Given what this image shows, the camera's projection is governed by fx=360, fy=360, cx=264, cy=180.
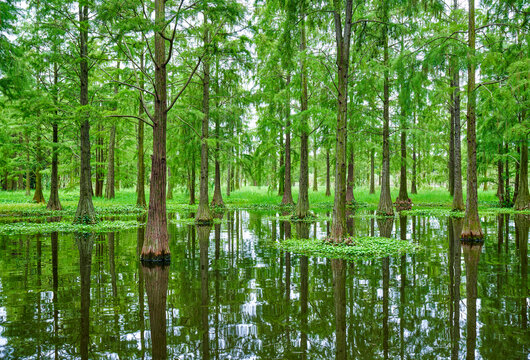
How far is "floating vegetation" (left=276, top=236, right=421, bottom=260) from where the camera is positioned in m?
10.3

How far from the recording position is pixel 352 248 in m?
10.7

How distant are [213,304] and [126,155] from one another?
120ft

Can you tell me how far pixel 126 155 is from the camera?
1554 inches

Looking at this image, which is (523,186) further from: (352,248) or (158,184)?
(158,184)

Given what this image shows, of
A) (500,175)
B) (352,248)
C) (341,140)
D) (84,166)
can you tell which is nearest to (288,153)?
(84,166)

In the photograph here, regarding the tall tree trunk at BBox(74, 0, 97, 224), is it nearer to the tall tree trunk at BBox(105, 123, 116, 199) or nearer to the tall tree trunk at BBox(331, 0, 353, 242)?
the tall tree trunk at BBox(331, 0, 353, 242)

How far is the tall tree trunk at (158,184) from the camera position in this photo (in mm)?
9570

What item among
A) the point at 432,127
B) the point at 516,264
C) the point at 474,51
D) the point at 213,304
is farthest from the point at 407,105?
the point at 432,127

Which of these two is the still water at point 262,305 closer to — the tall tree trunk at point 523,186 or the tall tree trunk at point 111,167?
the tall tree trunk at point 523,186

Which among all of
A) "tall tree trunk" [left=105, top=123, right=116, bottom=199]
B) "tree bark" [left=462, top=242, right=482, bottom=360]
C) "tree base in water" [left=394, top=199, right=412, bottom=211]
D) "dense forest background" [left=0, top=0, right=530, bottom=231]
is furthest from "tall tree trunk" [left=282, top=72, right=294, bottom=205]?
"tall tree trunk" [left=105, top=123, right=116, bottom=199]

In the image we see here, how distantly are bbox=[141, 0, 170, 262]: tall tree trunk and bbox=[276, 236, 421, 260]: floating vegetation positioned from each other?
12.4 ft

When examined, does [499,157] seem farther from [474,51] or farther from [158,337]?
[158,337]

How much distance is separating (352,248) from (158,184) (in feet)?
19.5

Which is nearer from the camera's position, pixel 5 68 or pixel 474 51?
pixel 474 51
